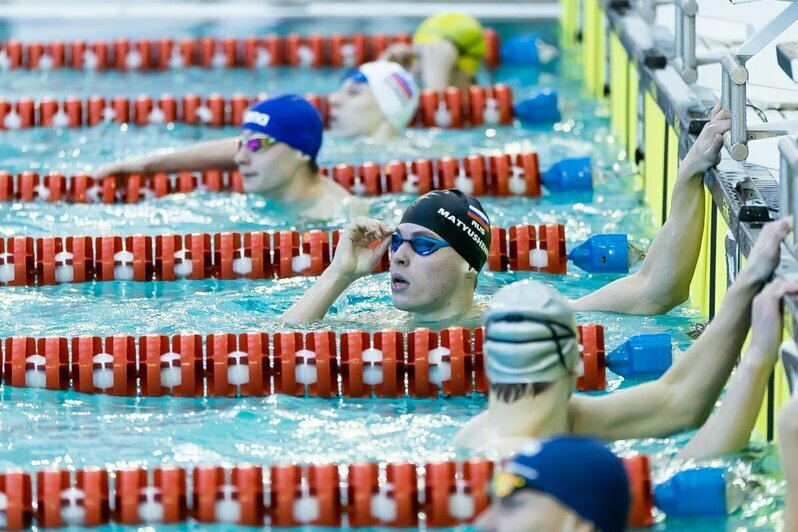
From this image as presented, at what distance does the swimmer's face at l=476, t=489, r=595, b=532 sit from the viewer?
102 inches

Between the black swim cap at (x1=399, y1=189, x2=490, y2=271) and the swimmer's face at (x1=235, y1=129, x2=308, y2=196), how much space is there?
1559 mm

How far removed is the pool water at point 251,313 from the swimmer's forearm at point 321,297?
47 millimetres

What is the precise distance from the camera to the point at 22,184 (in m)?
6.90

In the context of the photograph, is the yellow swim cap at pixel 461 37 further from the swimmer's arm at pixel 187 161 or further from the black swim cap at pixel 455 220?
the black swim cap at pixel 455 220

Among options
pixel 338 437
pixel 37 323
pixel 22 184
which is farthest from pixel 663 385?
pixel 22 184

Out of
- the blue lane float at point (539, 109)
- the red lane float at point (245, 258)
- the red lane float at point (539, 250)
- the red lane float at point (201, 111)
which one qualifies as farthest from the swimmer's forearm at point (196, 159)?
the blue lane float at point (539, 109)

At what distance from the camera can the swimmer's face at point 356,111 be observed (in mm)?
7543

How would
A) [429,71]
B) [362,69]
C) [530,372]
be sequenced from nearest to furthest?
[530,372]
[362,69]
[429,71]

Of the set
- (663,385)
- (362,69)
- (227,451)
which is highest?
(362,69)

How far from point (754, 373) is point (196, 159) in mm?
3740

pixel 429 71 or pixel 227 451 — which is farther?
pixel 429 71

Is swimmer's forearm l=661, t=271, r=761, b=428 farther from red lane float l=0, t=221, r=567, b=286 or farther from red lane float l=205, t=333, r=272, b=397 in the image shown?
red lane float l=0, t=221, r=567, b=286

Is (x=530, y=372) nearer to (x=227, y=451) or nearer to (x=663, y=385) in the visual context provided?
(x=663, y=385)

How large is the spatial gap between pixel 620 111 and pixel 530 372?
4.54m
